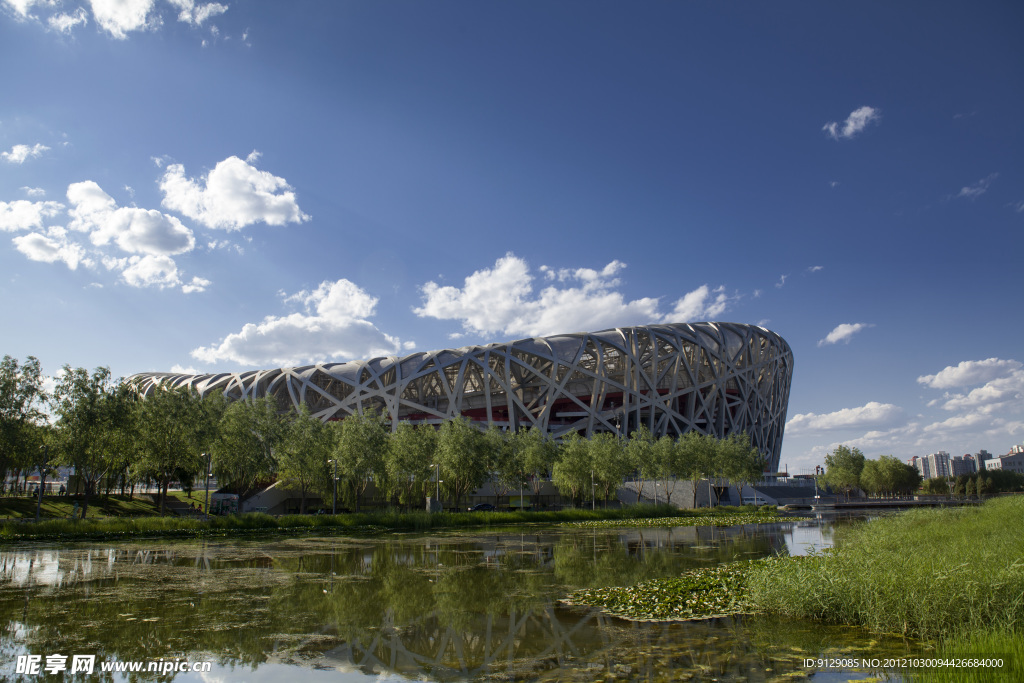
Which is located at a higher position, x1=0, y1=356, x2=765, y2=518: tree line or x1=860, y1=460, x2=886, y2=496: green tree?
x1=0, y1=356, x2=765, y2=518: tree line

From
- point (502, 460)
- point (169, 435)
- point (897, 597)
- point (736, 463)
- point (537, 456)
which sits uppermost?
point (169, 435)

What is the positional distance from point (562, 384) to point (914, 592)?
60.2 m

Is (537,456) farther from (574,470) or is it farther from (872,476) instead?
(872,476)

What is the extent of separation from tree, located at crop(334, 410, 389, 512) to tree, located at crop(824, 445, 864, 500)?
85714mm

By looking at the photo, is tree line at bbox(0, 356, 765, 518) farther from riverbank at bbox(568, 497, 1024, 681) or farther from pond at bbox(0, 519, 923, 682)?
riverbank at bbox(568, 497, 1024, 681)

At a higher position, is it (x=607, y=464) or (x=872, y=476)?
(x=607, y=464)

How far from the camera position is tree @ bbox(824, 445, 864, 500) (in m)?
97.3

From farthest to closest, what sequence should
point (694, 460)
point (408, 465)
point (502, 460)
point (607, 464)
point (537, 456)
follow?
1. point (694, 460)
2. point (607, 464)
3. point (537, 456)
4. point (502, 460)
5. point (408, 465)

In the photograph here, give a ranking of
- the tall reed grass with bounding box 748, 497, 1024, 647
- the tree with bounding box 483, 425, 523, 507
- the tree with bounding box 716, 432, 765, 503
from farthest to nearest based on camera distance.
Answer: the tree with bounding box 716, 432, 765, 503
the tree with bounding box 483, 425, 523, 507
the tall reed grass with bounding box 748, 497, 1024, 647

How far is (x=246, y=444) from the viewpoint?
132 ft

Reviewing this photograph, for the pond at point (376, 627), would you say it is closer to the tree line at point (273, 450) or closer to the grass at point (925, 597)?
the grass at point (925, 597)

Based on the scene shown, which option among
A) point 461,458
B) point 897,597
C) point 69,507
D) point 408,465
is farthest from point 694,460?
point 69,507

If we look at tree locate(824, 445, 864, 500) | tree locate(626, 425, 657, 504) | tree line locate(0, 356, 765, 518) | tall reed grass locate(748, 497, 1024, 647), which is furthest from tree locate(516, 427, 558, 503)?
tree locate(824, 445, 864, 500)

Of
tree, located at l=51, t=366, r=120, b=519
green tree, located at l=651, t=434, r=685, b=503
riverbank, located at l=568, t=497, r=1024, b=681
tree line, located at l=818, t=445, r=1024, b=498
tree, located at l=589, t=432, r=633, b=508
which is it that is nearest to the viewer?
riverbank, located at l=568, t=497, r=1024, b=681
